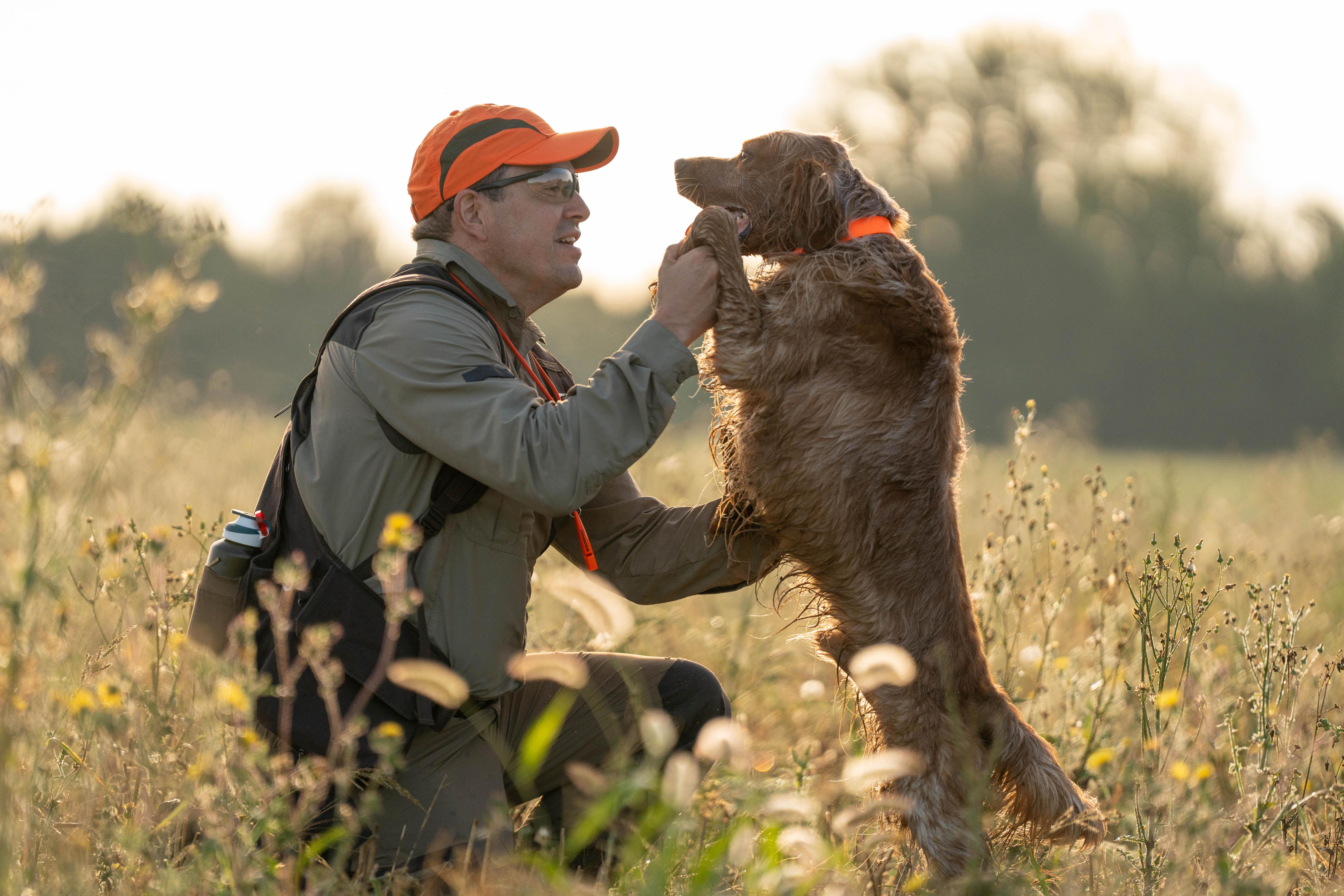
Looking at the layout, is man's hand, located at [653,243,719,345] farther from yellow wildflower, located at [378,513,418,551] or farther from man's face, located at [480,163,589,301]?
yellow wildflower, located at [378,513,418,551]

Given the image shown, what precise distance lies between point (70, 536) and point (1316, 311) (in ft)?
121

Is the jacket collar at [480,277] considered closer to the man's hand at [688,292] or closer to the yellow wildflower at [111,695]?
the man's hand at [688,292]

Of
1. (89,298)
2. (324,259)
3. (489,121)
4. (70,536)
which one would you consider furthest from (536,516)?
(324,259)

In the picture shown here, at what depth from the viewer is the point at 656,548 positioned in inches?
130

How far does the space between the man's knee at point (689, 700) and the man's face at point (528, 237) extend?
120 cm

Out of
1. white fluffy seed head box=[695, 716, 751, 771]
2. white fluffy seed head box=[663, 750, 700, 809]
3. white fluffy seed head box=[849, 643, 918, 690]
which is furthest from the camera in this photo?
white fluffy seed head box=[849, 643, 918, 690]

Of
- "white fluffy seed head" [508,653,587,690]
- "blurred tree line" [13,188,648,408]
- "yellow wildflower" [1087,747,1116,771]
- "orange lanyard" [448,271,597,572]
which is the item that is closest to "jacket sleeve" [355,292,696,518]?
"orange lanyard" [448,271,597,572]

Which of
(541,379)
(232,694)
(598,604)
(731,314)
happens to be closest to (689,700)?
(598,604)

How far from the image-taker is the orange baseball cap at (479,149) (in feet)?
10.1

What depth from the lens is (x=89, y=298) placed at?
23.2 ft

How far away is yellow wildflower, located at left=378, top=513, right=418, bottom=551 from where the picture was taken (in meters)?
1.93

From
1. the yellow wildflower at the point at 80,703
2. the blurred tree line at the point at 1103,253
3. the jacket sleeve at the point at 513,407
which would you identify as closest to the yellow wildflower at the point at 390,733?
the yellow wildflower at the point at 80,703

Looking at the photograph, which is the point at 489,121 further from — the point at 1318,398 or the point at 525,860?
the point at 1318,398

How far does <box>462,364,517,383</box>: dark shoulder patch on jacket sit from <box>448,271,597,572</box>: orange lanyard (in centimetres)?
23
